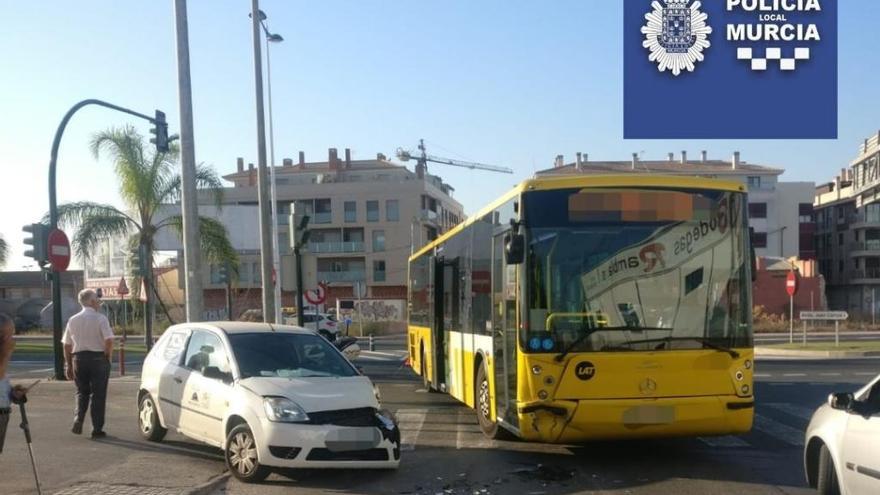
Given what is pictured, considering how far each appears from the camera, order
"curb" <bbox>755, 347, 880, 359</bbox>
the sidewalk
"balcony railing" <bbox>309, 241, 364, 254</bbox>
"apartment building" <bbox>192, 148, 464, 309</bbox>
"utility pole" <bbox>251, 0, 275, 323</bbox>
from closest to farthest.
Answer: the sidewalk, "utility pole" <bbox>251, 0, 275, 323</bbox>, "curb" <bbox>755, 347, 880, 359</bbox>, "apartment building" <bbox>192, 148, 464, 309</bbox>, "balcony railing" <bbox>309, 241, 364, 254</bbox>

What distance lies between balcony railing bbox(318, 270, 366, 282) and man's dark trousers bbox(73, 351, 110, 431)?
198 ft

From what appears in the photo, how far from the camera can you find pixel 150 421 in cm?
991

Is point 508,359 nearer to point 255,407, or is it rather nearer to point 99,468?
point 255,407

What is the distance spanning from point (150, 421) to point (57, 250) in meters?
7.84

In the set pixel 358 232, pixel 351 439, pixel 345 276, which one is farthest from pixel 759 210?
pixel 351 439

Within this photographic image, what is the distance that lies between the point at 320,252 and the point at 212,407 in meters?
64.1

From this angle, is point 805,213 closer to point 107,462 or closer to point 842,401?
point 842,401

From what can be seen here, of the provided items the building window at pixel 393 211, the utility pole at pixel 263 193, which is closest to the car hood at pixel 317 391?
the utility pole at pixel 263 193

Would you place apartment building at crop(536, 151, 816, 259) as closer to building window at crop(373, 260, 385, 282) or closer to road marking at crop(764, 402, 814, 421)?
building window at crop(373, 260, 385, 282)

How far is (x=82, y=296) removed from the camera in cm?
1005

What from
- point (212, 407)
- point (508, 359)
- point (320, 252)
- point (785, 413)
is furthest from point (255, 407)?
point (320, 252)

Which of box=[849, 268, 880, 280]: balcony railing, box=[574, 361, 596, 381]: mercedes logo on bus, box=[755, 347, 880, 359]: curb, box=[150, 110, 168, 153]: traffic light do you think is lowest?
box=[755, 347, 880, 359]: curb

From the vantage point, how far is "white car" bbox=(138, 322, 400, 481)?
772 centimetres

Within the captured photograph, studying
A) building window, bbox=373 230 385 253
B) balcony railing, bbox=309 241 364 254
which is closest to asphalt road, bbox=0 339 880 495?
building window, bbox=373 230 385 253
